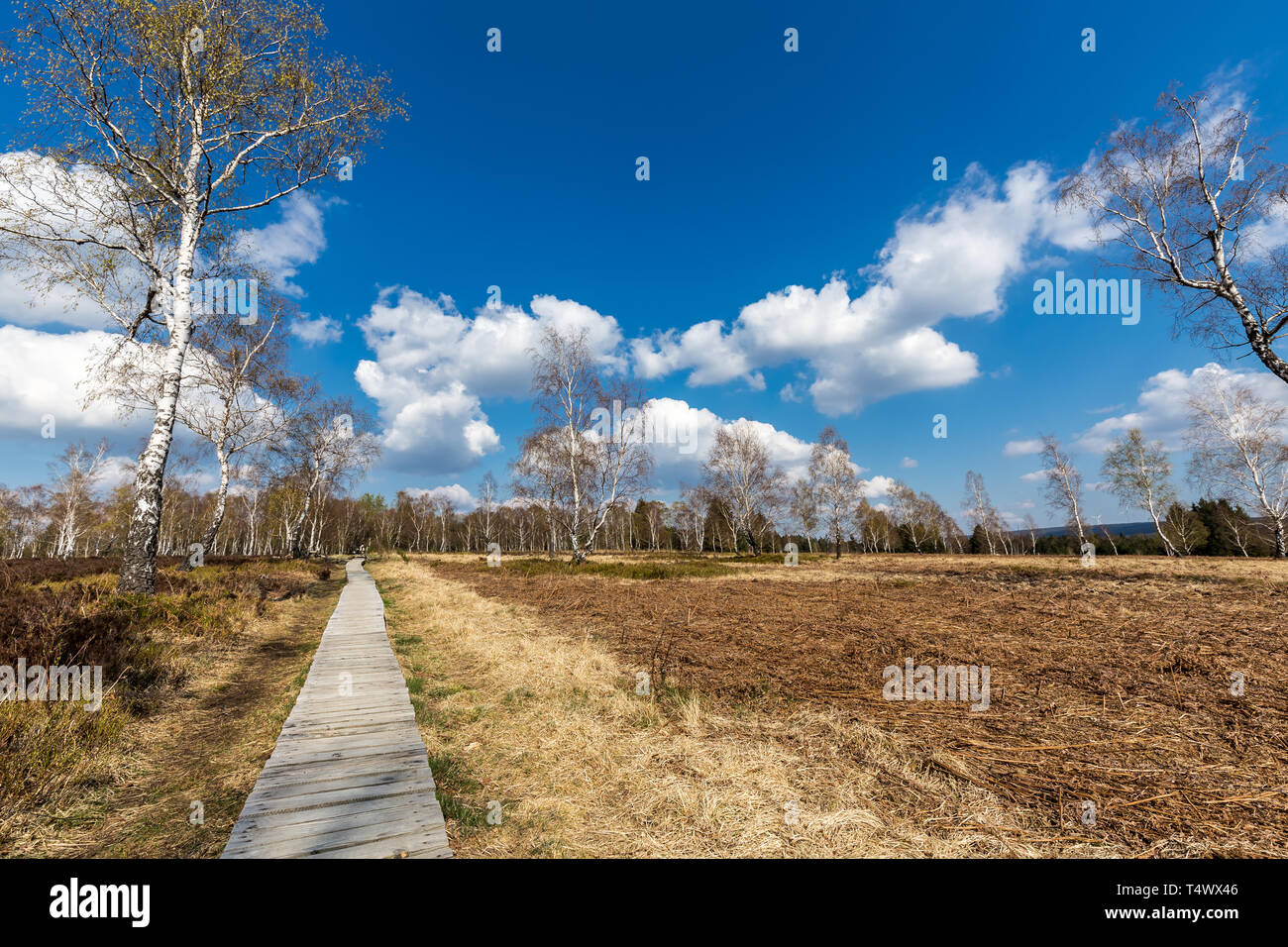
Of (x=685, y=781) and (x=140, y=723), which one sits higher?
(x=685, y=781)

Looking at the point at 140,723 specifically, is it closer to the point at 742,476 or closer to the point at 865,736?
the point at 865,736

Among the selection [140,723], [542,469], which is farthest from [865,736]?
[542,469]

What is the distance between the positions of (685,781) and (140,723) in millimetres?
6753

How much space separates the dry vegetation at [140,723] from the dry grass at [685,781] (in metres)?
1.92

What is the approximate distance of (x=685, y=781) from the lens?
391 cm

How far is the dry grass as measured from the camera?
3068 millimetres

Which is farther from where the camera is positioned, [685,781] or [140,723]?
[140,723]

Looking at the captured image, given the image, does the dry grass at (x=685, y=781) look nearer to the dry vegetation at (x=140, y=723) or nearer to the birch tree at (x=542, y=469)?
the dry vegetation at (x=140, y=723)

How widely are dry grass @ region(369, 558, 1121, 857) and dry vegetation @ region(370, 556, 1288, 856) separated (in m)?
0.02
